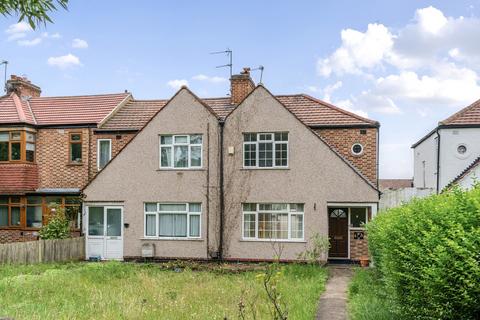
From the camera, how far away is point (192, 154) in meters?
23.5

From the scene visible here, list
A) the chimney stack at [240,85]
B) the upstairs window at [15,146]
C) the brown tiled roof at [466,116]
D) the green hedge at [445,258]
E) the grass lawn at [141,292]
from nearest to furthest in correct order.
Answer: the green hedge at [445,258] < the grass lawn at [141,292] < the chimney stack at [240,85] < the brown tiled roof at [466,116] < the upstairs window at [15,146]

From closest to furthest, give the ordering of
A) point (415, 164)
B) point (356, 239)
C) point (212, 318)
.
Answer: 1. point (212, 318)
2. point (356, 239)
3. point (415, 164)

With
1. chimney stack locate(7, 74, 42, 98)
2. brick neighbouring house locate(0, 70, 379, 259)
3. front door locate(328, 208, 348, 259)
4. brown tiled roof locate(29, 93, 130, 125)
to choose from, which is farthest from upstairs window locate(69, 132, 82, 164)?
front door locate(328, 208, 348, 259)

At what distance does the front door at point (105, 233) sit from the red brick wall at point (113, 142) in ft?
8.34

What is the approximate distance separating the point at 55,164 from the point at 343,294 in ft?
57.2

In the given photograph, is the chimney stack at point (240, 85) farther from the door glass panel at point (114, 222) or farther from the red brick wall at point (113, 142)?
the door glass panel at point (114, 222)

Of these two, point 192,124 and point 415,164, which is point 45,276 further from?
point 415,164

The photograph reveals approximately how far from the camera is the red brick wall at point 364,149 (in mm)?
23172

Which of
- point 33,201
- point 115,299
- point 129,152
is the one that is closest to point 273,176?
point 129,152

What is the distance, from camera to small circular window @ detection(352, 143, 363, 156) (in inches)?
916

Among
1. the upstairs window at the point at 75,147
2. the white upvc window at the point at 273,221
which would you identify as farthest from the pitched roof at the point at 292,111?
the white upvc window at the point at 273,221

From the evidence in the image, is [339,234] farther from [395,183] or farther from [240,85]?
[395,183]

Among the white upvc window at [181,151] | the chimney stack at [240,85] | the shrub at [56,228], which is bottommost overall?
the shrub at [56,228]

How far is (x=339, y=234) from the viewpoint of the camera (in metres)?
23.0
